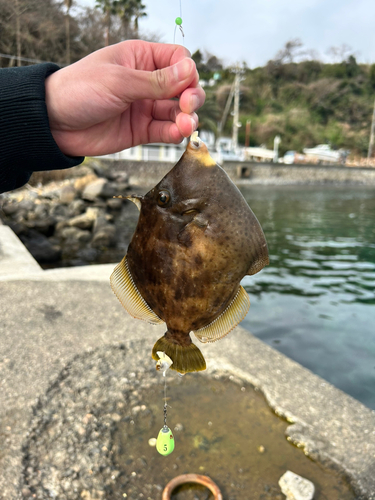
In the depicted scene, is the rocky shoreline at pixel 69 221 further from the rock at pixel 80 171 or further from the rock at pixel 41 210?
the rock at pixel 80 171

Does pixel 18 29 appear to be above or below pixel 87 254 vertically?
above

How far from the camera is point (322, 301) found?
988cm

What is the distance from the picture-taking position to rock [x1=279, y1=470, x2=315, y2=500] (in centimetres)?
336

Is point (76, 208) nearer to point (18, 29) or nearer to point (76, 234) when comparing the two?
point (76, 234)

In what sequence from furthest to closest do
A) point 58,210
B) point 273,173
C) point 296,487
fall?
point 273,173 → point 58,210 → point 296,487

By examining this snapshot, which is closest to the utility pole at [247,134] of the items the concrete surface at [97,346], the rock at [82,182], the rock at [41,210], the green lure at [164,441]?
the rock at [82,182]

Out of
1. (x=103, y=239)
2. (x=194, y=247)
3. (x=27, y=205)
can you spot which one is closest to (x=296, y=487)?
(x=194, y=247)

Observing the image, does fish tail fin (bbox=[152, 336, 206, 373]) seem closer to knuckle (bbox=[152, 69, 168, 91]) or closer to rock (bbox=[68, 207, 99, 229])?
knuckle (bbox=[152, 69, 168, 91])

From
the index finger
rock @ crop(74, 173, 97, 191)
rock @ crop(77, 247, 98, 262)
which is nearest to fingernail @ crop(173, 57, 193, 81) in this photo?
the index finger

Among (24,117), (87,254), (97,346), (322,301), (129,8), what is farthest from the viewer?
(129,8)

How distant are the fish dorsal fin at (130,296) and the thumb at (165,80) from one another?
1.00 metres

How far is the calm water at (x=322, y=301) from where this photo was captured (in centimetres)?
695

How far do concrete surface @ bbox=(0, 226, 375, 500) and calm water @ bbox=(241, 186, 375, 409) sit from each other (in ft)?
6.37

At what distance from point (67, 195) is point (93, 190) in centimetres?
172
